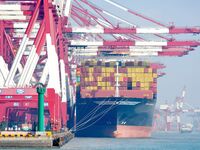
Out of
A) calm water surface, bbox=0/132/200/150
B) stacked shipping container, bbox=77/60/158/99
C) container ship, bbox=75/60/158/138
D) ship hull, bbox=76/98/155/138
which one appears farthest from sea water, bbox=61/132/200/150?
stacked shipping container, bbox=77/60/158/99

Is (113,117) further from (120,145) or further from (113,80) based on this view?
(120,145)

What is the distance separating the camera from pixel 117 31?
8088 cm

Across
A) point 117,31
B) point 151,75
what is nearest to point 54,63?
point 117,31

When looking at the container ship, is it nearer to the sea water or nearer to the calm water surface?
the sea water

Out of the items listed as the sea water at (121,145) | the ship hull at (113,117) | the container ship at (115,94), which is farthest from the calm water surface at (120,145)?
the container ship at (115,94)

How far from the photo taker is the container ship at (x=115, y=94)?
305ft

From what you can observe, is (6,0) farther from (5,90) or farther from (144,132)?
(144,132)

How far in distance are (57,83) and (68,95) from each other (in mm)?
26312

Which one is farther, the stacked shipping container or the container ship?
the stacked shipping container

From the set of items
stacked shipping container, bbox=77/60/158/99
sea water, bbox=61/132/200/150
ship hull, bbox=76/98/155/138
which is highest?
stacked shipping container, bbox=77/60/158/99

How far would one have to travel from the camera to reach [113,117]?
9456 cm

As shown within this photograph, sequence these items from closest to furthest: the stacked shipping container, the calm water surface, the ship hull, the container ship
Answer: the calm water surface → the container ship → the ship hull → the stacked shipping container

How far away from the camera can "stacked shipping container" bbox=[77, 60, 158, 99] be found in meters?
93.2

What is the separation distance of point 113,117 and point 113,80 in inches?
183
